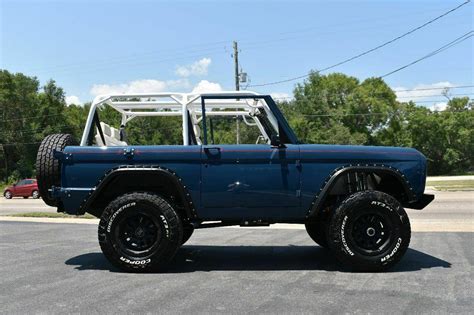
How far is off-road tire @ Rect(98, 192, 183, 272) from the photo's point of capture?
5707 mm

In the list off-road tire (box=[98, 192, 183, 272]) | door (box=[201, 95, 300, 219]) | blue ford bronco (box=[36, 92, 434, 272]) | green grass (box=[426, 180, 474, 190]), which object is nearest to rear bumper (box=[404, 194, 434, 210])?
blue ford bronco (box=[36, 92, 434, 272])

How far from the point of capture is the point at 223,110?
7.49 meters

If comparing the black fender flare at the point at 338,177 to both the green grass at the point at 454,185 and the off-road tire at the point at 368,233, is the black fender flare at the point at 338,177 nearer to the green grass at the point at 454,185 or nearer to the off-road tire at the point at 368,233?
the off-road tire at the point at 368,233

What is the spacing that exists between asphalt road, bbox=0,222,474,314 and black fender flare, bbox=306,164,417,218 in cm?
76

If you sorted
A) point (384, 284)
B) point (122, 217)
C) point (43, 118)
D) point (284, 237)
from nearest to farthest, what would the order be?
1. point (384, 284)
2. point (122, 217)
3. point (284, 237)
4. point (43, 118)

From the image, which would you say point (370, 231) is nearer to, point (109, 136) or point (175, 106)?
point (175, 106)

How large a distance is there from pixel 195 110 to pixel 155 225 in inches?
80.2

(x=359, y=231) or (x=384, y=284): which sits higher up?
(x=359, y=231)

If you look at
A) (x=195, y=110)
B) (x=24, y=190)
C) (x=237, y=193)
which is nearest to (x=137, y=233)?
(x=237, y=193)

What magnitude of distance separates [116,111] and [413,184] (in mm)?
4502

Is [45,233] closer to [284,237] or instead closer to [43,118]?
[284,237]

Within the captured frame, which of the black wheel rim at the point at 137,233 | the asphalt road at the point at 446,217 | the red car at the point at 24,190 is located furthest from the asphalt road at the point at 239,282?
the red car at the point at 24,190

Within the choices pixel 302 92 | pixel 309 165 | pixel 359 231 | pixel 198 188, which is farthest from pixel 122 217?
pixel 302 92

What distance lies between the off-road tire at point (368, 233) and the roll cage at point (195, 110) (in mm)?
1116
